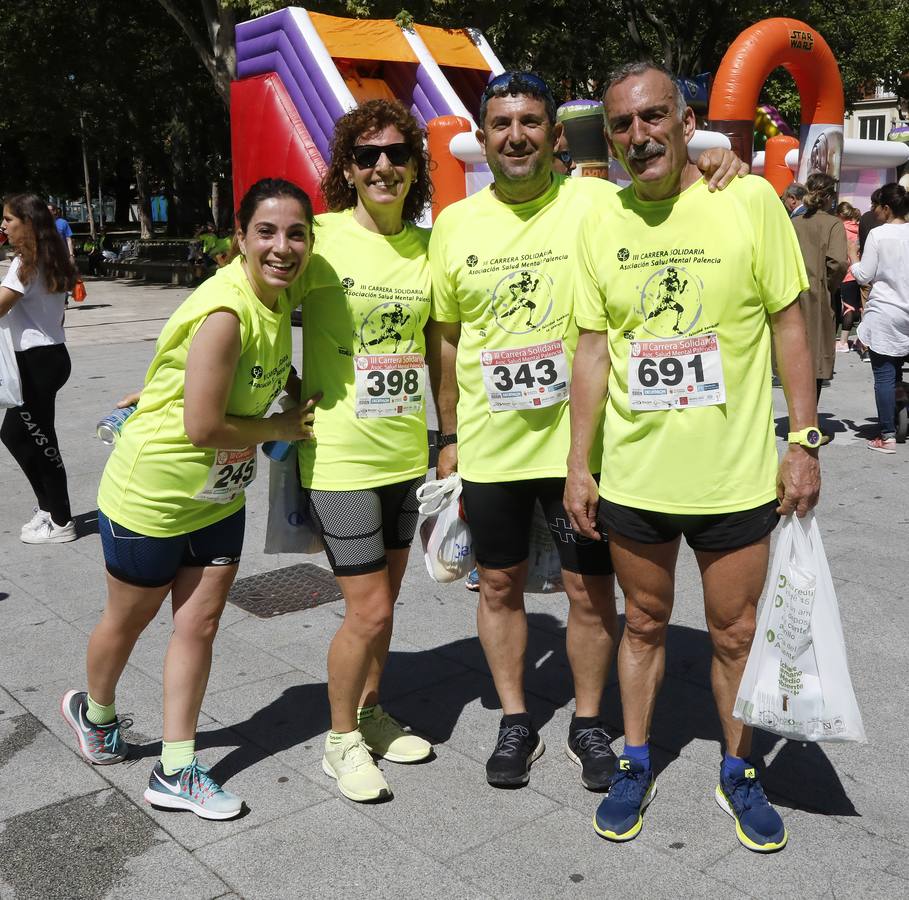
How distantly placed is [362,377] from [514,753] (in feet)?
3.95

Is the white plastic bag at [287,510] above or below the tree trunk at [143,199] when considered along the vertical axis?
below

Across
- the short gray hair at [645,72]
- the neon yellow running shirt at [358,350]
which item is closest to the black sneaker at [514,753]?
the neon yellow running shirt at [358,350]

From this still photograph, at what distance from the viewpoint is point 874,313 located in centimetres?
779

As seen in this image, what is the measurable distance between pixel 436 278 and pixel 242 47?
13159 mm

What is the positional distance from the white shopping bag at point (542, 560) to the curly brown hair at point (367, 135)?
1.03 meters

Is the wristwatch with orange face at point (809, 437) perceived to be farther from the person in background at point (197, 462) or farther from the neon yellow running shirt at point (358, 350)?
the person in background at point (197, 462)

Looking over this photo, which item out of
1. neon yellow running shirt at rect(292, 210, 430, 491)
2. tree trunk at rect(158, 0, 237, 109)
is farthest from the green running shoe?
tree trunk at rect(158, 0, 237, 109)

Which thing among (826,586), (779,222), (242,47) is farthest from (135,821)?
(242,47)

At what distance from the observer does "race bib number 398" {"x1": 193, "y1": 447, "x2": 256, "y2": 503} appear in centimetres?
305

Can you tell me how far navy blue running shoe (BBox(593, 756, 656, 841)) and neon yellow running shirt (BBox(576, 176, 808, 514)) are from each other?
783 mm

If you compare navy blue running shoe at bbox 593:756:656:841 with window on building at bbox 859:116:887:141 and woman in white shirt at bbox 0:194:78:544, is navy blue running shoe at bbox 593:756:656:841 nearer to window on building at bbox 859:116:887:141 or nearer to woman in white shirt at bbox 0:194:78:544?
woman in white shirt at bbox 0:194:78:544

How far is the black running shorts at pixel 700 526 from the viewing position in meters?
2.80

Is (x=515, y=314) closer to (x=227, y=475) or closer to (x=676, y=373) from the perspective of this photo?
(x=676, y=373)

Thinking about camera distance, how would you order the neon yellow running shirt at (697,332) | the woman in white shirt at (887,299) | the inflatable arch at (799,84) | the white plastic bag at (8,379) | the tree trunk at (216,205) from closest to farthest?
the neon yellow running shirt at (697,332), the white plastic bag at (8,379), the woman in white shirt at (887,299), the inflatable arch at (799,84), the tree trunk at (216,205)
